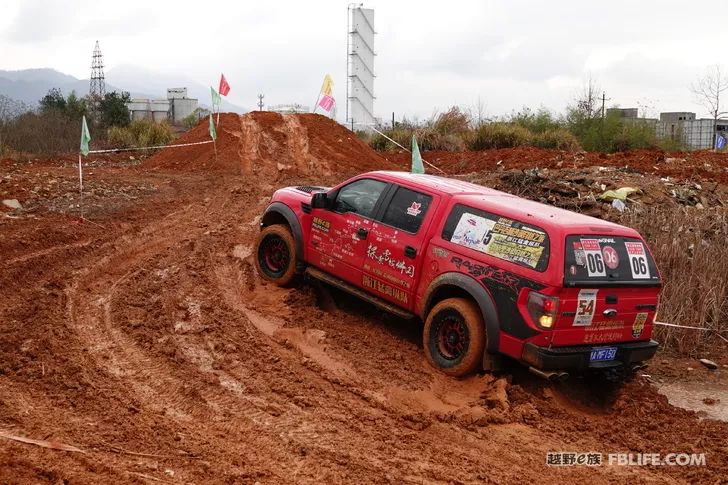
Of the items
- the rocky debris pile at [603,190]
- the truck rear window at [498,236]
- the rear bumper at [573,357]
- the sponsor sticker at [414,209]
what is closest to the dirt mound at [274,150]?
the rocky debris pile at [603,190]

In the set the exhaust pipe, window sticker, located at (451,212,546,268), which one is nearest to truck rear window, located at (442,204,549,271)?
window sticker, located at (451,212,546,268)

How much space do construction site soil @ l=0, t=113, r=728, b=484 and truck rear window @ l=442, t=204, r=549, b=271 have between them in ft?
3.71

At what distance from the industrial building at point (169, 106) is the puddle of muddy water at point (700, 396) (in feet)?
126

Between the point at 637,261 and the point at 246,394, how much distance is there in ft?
12.0

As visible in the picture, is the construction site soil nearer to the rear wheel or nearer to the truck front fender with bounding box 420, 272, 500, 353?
the rear wheel

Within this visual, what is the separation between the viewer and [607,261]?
6.50m

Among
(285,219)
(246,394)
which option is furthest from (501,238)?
(285,219)

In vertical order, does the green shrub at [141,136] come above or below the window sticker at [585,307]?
above

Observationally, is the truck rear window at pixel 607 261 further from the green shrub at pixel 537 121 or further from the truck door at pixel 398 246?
the green shrub at pixel 537 121

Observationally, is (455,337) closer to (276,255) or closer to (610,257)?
(610,257)

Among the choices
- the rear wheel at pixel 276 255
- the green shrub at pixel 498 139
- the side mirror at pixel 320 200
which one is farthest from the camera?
the green shrub at pixel 498 139

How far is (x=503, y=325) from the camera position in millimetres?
6449

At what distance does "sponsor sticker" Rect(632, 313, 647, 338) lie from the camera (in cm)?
667

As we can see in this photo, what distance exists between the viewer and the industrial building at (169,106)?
4403 cm
